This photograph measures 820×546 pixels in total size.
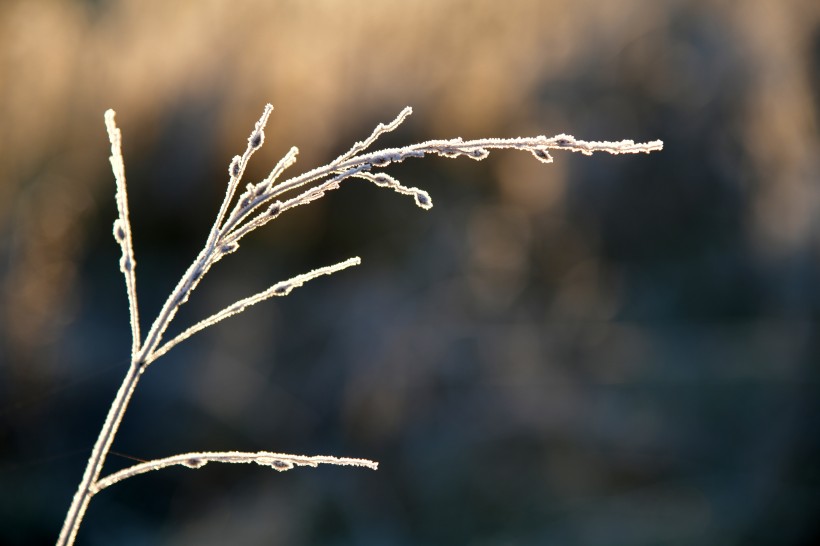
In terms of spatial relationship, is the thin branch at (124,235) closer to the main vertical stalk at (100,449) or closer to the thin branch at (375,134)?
the main vertical stalk at (100,449)

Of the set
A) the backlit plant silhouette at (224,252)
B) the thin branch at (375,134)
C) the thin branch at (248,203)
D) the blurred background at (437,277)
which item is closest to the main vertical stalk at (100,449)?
the backlit plant silhouette at (224,252)

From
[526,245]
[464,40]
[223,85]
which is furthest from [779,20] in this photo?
[223,85]

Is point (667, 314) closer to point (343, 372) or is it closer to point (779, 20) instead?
point (343, 372)

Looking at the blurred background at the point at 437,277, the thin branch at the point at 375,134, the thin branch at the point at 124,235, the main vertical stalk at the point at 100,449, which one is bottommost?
the main vertical stalk at the point at 100,449

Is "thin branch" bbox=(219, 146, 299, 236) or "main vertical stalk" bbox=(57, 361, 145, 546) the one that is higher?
"thin branch" bbox=(219, 146, 299, 236)

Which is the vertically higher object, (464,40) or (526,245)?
(464,40)

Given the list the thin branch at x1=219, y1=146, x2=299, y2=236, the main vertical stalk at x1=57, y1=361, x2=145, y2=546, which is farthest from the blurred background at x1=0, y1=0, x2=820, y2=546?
the thin branch at x1=219, y1=146, x2=299, y2=236

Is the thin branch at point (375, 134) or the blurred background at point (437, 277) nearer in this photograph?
the thin branch at point (375, 134)

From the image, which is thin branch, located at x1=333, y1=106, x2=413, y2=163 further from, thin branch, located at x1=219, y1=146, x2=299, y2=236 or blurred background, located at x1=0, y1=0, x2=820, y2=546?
blurred background, located at x1=0, y1=0, x2=820, y2=546
